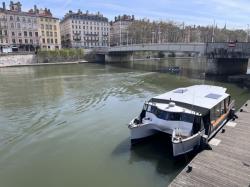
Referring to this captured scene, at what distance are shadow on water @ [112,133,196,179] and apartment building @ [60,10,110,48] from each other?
374 ft

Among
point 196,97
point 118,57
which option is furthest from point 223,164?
point 118,57

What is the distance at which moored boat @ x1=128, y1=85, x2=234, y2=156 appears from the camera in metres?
13.0

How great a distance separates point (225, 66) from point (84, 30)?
99.1 meters

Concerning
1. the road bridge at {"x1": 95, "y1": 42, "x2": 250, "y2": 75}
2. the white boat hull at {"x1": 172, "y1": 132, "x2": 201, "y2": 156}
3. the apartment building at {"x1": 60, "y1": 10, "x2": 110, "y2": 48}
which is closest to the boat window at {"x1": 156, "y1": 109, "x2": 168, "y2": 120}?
the white boat hull at {"x1": 172, "y1": 132, "x2": 201, "y2": 156}

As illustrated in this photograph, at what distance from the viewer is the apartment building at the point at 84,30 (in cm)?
12838

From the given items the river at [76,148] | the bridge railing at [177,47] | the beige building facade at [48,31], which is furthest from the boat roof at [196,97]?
the beige building facade at [48,31]

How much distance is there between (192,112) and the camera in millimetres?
13555

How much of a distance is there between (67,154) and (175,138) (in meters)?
6.55

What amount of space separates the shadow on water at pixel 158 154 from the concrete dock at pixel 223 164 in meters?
1.49

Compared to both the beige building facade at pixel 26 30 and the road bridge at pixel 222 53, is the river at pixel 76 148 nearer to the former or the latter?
the road bridge at pixel 222 53

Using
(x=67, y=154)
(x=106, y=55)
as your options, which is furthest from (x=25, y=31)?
(x=67, y=154)

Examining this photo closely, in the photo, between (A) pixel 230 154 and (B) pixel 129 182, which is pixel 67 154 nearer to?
(B) pixel 129 182

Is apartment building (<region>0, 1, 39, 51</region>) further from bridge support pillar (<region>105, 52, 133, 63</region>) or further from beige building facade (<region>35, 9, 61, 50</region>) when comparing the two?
bridge support pillar (<region>105, 52, 133, 63</region>)

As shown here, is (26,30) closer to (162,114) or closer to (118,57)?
(118,57)
